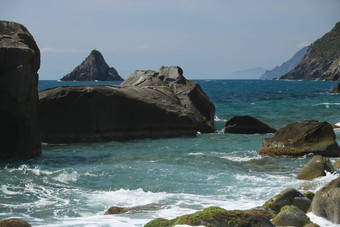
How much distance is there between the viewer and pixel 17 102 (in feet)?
52.2

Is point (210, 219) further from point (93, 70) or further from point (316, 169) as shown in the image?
point (93, 70)

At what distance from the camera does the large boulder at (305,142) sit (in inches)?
653

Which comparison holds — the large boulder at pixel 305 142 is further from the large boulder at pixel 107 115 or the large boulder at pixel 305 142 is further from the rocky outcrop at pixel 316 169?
the large boulder at pixel 107 115

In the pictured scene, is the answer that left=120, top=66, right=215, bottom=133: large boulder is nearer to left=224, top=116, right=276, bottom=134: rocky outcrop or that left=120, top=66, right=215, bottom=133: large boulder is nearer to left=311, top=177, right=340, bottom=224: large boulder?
left=224, top=116, right=276, bottom=134: rocky outcrop

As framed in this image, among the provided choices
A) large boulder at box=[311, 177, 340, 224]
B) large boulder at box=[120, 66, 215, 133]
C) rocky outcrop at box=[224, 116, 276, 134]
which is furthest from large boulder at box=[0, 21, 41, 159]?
rocky outcrop at box=[224, 116, 276, 134]

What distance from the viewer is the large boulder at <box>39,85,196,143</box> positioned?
2125 centimetres

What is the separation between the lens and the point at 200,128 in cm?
2531

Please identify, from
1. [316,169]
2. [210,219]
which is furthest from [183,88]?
[210,219]

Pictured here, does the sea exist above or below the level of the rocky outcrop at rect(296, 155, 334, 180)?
below

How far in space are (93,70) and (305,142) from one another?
583 feet

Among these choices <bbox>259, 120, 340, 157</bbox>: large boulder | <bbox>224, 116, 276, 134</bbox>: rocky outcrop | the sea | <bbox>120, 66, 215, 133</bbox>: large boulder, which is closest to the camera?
the sea

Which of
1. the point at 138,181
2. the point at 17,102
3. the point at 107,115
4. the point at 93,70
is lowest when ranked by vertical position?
the point at 138,181

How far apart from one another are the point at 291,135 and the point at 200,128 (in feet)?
27.6

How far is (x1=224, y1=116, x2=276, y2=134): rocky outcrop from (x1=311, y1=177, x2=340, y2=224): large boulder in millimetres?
15621
